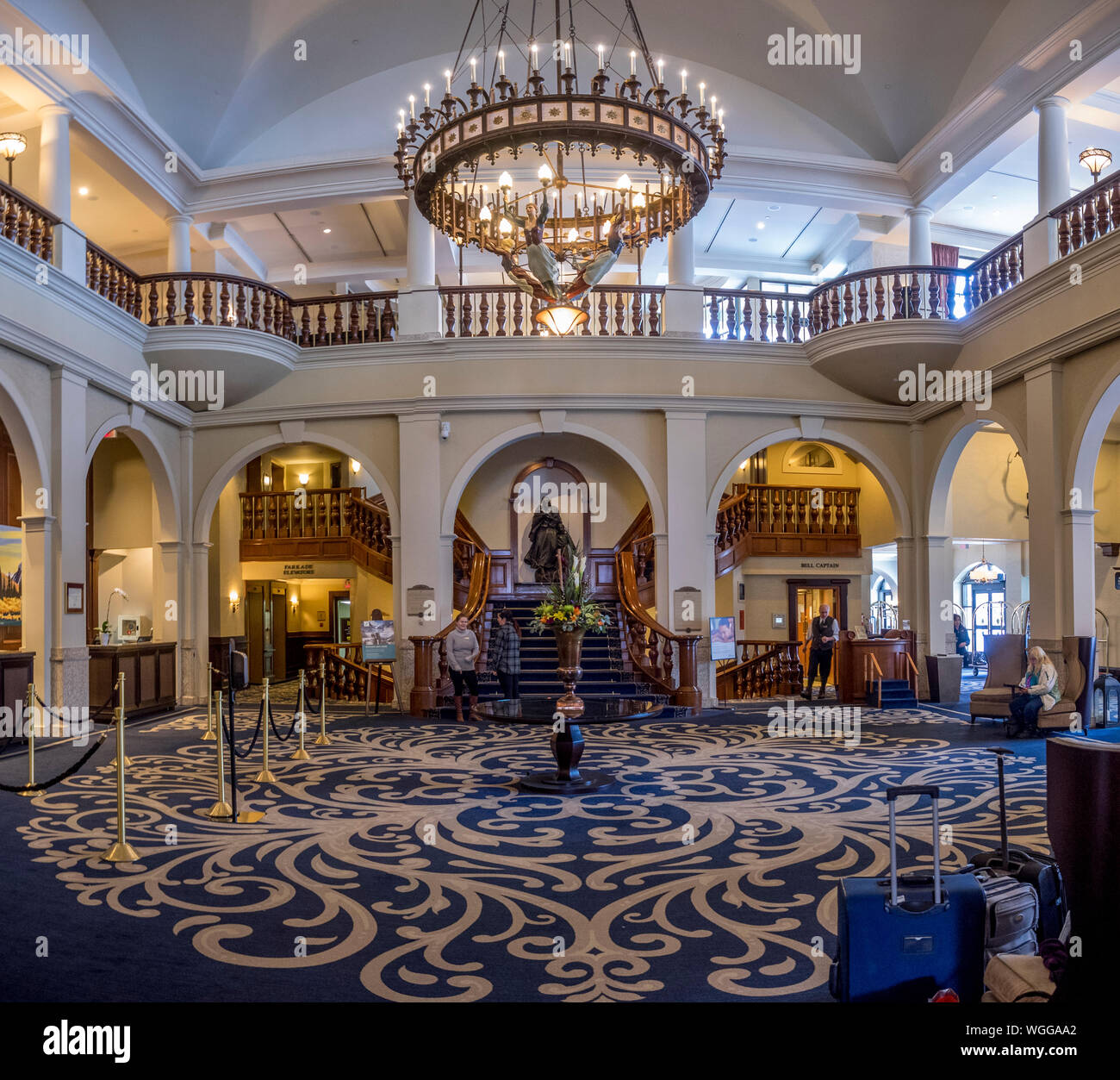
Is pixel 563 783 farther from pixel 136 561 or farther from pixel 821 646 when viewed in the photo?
pixel 136 561

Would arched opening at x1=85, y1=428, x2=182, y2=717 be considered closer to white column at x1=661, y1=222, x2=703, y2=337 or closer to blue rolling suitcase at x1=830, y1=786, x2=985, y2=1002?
white column at x1=661, y1=222, x2=703, y2=337

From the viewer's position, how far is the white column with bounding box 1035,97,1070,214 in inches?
416

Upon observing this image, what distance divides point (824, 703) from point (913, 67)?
8.66 metres

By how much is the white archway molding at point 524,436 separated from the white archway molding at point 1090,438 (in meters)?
5.16

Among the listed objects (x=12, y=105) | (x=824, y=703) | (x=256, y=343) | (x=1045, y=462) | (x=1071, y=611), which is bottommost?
(x=824, y=703)

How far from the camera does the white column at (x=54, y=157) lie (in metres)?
10.6

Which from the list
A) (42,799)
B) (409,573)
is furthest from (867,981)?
(409,573)

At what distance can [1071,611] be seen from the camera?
10102mm

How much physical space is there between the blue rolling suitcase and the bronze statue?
1239 cm

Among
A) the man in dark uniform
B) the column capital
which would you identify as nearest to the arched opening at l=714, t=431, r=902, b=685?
the man in dark uniform

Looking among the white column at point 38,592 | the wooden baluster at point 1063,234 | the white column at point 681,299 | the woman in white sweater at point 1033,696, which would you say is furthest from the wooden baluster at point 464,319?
the woman in white sweater at point 1033,696

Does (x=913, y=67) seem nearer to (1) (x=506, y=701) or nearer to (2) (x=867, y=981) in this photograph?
(1) (x=506, y=701)

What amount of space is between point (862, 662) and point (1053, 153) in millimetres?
6645

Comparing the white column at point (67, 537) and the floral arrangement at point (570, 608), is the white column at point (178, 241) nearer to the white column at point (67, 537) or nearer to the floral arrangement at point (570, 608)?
the white column at point (67, 537)
